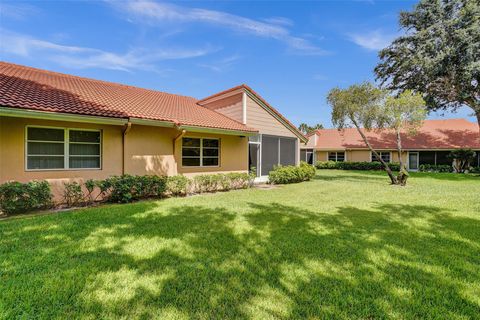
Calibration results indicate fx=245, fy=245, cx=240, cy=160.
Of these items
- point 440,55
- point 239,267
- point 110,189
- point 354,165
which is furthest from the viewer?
point 354,165

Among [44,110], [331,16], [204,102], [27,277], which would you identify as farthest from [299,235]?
[204,102]

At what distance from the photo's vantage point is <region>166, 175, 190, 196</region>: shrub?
9.74m

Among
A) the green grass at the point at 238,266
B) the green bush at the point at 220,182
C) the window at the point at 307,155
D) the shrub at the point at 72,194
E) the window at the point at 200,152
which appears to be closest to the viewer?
the green grass at the point at 238,266

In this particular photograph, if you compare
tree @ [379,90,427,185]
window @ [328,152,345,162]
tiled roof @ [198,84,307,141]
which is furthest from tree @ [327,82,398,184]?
window @ [328,152,345,162]

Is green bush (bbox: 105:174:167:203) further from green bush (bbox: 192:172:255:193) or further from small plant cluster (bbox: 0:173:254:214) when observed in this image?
green bush (bbox: 192:172:255:193)

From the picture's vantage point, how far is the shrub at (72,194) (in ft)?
25.3

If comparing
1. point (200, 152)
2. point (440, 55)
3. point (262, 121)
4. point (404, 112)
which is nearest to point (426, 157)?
point (440, 55)

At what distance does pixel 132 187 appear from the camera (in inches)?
339

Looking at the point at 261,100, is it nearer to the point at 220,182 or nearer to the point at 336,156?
the point at 220,182

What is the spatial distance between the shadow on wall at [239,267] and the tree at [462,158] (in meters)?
24.3

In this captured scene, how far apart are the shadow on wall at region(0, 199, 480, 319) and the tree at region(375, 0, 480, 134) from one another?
1808cm

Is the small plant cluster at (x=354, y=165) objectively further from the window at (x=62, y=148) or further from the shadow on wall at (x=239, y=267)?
the window at (x=62, y=148)

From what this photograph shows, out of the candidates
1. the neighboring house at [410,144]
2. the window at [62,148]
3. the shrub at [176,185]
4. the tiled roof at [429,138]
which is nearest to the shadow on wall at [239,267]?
the window at [62,148]

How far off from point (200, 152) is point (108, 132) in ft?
13.5
